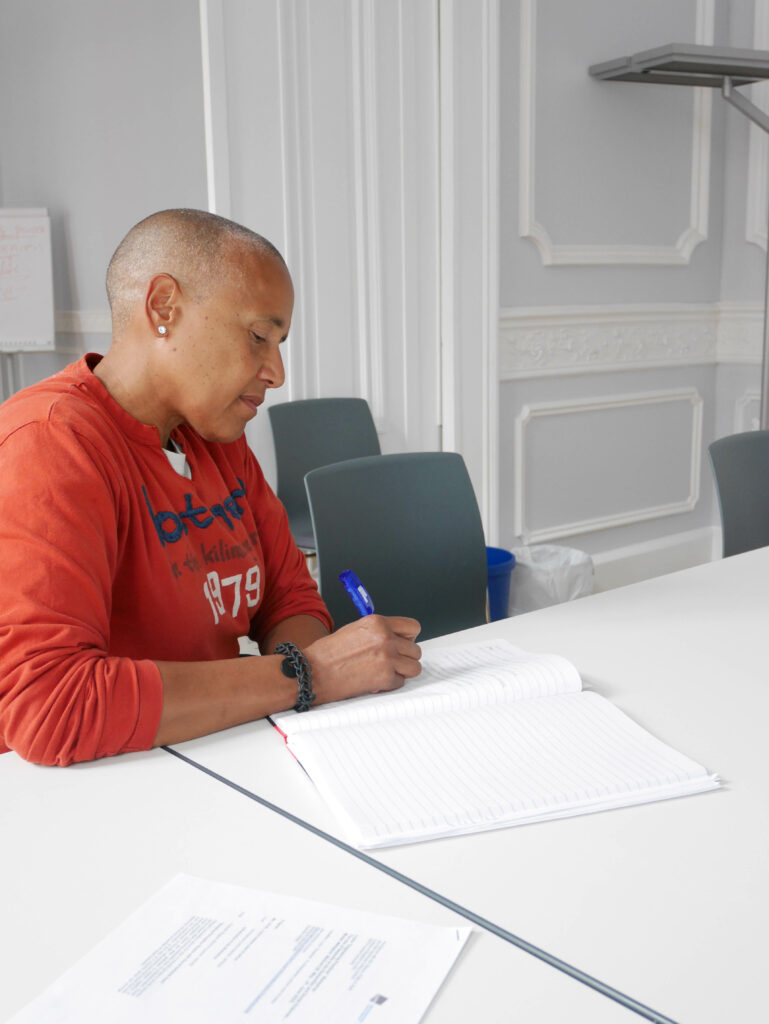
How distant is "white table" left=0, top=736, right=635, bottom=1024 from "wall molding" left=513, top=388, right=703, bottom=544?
276cm

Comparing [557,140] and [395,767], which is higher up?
[557,140]

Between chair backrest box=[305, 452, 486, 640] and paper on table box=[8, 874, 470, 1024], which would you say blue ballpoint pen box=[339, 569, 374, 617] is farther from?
paper on table box=[8, 874, 470, 1024]

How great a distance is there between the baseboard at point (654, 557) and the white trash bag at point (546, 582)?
2.39ft

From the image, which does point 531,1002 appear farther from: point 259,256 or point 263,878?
point 259,256

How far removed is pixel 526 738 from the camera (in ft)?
3.62

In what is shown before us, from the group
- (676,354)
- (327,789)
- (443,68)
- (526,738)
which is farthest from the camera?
(676,354)

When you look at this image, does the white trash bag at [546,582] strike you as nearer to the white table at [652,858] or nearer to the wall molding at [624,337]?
the wall molding at [624,337]

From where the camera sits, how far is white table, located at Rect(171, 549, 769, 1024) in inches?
28.7

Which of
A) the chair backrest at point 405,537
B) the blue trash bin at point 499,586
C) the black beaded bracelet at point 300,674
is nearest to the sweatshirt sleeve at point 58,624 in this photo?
the black beaded bracelet at point 300,674

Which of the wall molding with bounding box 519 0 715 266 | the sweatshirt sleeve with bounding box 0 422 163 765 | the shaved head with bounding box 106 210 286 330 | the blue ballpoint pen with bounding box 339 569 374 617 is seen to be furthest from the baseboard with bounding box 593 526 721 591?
the sweatshirt sleeve with bounding box 0 422 163 765

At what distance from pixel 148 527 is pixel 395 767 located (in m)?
0.46

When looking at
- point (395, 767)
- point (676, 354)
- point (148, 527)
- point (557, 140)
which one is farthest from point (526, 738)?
point (676, 354)

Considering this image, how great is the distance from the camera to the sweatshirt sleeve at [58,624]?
3.41 ft

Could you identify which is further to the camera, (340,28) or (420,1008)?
(340,28)
